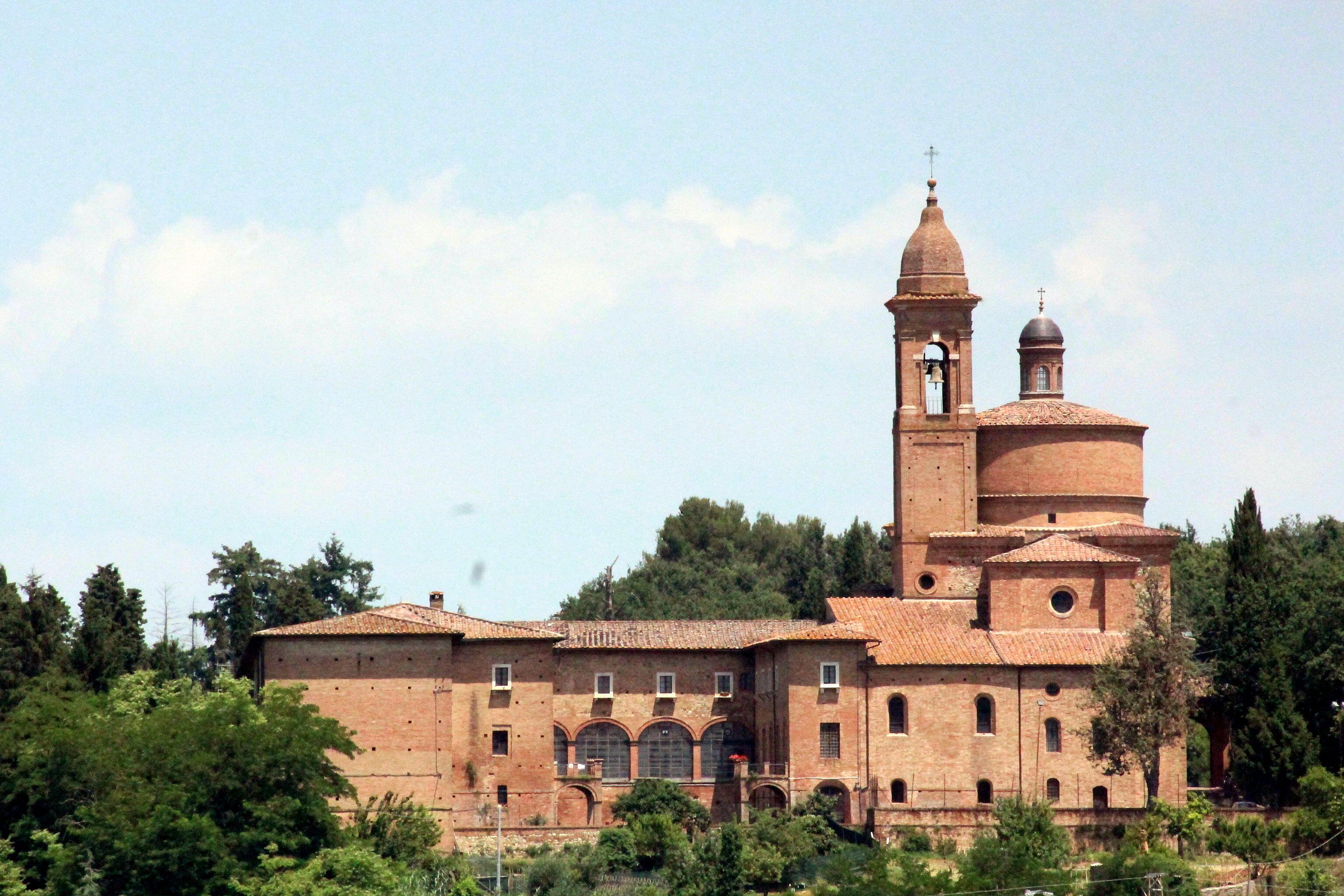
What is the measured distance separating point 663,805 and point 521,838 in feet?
13.2

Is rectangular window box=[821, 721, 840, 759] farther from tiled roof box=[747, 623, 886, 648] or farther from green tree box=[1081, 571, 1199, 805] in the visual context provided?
green tree box=[1081, 571, 1199, 805]

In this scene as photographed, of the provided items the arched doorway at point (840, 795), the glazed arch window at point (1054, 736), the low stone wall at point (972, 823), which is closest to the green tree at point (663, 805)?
the arched doorway at point (840, 795)

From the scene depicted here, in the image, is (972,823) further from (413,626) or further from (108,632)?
(108,632)

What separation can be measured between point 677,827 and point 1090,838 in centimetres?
992

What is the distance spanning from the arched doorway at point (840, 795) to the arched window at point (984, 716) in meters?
3.81

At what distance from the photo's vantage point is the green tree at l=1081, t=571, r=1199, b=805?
65500mm

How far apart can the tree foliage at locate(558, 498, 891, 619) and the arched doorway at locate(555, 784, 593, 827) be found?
17.2 metres

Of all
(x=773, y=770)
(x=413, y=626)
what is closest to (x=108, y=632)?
(x=413, y=626)

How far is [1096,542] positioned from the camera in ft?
241

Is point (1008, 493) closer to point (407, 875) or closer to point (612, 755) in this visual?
point (612, 755)

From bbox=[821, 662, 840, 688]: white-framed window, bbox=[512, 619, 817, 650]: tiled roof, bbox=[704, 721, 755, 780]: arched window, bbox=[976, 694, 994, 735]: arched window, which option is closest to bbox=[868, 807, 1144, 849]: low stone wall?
bbox=[976, 694, 994, 735]: arched window

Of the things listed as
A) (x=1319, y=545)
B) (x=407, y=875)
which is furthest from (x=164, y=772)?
(x=1319, y=545)

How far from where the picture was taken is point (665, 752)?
74000 mm

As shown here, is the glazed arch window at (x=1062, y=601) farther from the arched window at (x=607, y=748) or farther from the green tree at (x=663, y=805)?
the arched window at (x=607, y=748)
